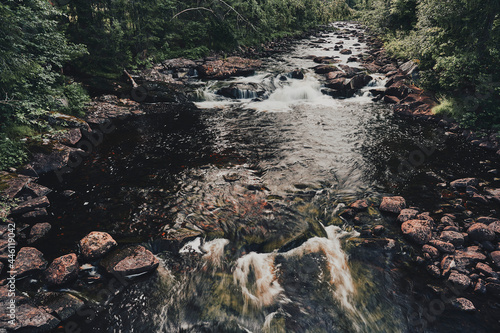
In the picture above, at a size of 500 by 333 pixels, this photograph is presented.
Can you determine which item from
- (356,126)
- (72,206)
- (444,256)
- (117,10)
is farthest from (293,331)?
(117,10)

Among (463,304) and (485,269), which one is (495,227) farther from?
(463,304)

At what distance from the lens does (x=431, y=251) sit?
19.8 feet

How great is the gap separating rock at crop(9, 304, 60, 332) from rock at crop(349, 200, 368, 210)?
310 inches

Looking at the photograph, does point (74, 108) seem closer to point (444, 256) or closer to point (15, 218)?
point (15, 218)

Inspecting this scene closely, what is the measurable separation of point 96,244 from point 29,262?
131 cm

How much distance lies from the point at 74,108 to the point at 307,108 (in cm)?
1396

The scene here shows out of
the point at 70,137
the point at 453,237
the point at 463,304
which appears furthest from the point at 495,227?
the point at 70,137

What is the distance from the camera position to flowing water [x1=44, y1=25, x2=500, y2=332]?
5.09 metres

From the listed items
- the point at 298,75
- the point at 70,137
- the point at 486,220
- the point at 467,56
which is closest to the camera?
the point at 486,220

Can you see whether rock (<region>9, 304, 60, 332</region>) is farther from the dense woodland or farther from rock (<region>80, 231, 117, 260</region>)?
the dense woodland

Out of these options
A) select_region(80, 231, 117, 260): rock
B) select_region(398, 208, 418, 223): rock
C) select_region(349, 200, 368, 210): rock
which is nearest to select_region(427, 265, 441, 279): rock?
select_region(398, 208, 418, 223): rock

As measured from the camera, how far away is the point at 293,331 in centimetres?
480

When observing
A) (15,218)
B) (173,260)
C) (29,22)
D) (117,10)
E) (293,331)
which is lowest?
(293,331)

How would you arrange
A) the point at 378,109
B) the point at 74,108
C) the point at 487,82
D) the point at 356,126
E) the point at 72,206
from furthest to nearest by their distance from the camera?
the point at 378,109 → the point at 356,126 → the point at 74,108 → the point at 487,82 → the point at 72,206
